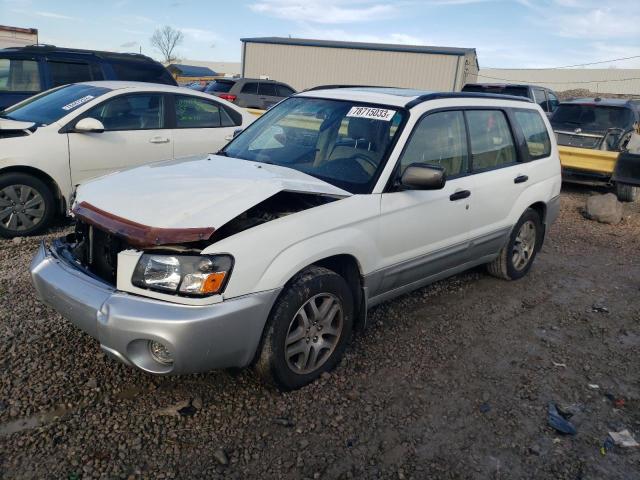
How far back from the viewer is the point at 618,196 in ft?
32.2

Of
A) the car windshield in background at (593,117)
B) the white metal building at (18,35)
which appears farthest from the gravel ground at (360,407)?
the white metal building at (18,35)

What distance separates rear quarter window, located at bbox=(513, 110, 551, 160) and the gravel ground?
171 centimetres

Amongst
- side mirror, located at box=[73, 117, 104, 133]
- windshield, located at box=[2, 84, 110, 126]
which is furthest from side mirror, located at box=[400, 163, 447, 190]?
windshield, located at box=[2, 84, 110, 126]

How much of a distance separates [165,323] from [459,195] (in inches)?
99.3

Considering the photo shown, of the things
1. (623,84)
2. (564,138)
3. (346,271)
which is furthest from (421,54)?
(346,271)

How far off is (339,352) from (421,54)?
31119 millimetres

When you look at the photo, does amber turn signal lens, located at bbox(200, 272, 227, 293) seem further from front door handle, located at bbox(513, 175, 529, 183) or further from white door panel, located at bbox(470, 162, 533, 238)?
front door handle, located at bbox(513, 175, 529, 183)

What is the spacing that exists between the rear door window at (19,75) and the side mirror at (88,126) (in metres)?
2.72

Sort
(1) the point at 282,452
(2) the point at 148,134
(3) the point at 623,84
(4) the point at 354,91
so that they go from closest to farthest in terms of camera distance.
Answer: (1) the point at 282,452, (4) the point at 354,91, (2) the point at 148,134, (3) the point at 623,84

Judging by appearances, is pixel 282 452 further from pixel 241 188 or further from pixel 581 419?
pixel 581 419

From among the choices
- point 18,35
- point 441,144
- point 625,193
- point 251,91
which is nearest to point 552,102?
point 625,193

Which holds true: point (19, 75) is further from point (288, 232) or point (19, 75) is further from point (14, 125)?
point (288, 232)

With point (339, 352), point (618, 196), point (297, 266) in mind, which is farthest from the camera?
point (618, 196)

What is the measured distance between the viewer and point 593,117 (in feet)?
35.8
